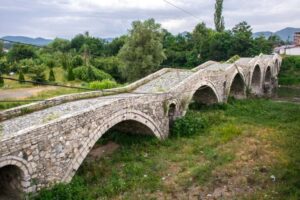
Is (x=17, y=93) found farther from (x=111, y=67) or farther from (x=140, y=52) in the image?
(x=111, y=67)

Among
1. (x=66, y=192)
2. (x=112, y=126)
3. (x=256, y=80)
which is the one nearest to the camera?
(x=66, y=192)

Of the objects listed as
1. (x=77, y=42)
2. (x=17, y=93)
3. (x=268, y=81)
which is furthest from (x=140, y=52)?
(x=77, y=42)

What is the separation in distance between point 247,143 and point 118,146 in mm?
6709

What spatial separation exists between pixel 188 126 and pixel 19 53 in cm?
3831

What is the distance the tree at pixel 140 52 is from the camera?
3828cm

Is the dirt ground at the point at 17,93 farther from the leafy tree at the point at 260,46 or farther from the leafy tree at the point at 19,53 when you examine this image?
the leafy tree at the point at 260,46

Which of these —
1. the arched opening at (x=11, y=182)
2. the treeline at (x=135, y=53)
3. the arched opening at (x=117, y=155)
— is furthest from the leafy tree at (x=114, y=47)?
the arched opening at (x=11, y=182)

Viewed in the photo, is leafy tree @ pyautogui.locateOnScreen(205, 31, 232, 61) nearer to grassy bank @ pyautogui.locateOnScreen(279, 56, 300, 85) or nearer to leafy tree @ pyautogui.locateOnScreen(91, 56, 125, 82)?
grassy bank @ pyautogui.locateOnScreen(279, 56, 300, 85)

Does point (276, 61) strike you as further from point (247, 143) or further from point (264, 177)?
point (264, 177)

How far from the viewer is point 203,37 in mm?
56344

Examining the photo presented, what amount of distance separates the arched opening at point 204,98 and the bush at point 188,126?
17.6 ft

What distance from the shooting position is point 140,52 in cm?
3828

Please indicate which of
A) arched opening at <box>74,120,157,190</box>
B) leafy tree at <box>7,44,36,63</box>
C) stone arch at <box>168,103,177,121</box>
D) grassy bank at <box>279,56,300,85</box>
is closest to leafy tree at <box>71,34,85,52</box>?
leafy tree at <box>7,44,36,63</box>

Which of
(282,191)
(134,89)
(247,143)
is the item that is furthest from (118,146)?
(282,191)
